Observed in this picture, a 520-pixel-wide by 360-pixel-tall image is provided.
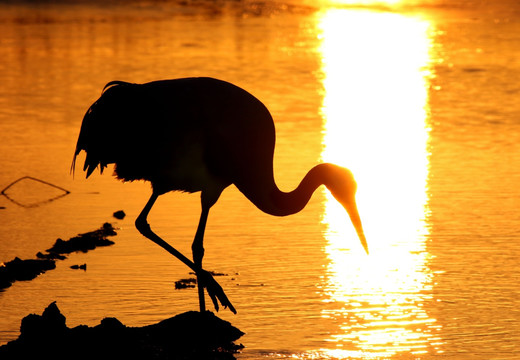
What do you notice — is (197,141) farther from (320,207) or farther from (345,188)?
(320,207)

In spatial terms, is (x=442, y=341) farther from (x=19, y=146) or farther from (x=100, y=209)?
(x=19, y=146)

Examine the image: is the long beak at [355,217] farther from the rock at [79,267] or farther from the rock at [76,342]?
the rock at [79,267]

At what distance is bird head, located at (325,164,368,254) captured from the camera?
10219 millimetres

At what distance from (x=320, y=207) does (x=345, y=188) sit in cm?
347

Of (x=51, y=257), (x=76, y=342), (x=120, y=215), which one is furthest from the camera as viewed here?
(x=120, y=215)

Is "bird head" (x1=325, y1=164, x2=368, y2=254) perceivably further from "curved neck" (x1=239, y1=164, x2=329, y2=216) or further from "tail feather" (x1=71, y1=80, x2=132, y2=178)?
"tail feather" (x1=71, y1=80, x2=132, y2=178)

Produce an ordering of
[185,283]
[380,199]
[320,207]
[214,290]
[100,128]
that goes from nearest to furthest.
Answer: [214,290], [100,128], [185,283], [320,207], [380,199]

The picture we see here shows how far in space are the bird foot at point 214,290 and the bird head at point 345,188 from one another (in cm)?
118

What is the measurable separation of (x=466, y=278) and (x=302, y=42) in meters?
19.6

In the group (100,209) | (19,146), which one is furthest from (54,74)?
(100,209)

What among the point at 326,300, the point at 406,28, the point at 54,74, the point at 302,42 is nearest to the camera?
the point at 326,300

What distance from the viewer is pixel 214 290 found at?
32.2 ft

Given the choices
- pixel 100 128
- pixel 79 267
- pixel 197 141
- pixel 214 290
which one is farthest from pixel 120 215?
pixel 214 290

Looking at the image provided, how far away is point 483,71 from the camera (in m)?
24.4
